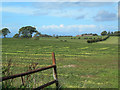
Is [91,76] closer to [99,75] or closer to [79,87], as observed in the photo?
Result: [99,75]

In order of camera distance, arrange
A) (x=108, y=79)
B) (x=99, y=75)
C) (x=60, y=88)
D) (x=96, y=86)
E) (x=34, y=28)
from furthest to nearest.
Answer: (x=34, y=28)
(x=99, y=75)
(x=108, y=79)
(x=96, y=86)
(x=60, y=88)

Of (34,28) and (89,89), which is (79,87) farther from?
(34,28)

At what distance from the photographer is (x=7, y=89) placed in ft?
17.7

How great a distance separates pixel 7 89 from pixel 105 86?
4.66 meters

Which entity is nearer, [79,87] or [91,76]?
[79,87]

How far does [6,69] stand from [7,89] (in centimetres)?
67

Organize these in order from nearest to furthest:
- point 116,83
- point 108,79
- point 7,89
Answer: point 7,89, point 116,83, point 108,79

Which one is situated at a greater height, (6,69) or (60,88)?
(6,69)

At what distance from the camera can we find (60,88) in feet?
22.3

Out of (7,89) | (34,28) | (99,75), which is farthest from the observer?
(34,28)

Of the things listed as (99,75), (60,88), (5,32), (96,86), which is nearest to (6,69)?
(60,88)

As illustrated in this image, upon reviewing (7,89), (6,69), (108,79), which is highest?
(6,69)

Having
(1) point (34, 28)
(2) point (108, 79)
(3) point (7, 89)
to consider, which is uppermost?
(1) point (34, 28)

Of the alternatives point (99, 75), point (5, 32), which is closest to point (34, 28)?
point (5, 32)
